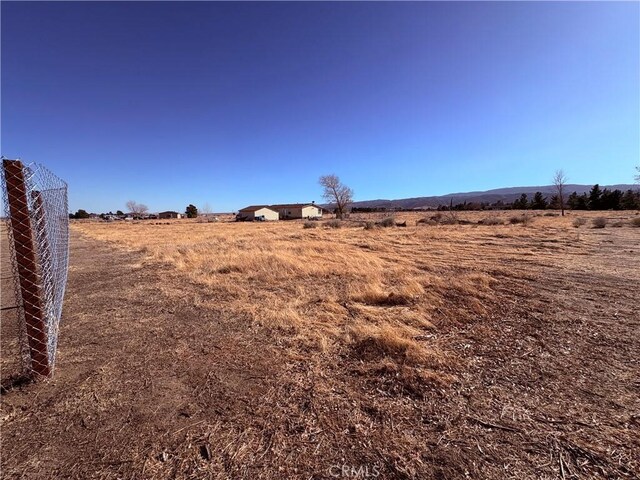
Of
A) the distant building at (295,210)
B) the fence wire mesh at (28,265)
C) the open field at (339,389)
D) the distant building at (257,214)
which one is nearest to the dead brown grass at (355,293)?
the open field at (339,389)

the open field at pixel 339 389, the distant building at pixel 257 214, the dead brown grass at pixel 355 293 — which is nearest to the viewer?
the open field at pixel 339 389

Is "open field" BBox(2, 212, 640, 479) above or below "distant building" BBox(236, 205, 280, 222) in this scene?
below

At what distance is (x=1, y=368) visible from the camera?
11.4ft

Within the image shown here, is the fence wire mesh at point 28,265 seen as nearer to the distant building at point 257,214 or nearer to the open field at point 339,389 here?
the open field at point 339,389

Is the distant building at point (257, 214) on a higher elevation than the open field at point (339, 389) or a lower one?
higher

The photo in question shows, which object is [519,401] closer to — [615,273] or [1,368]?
[1,368]

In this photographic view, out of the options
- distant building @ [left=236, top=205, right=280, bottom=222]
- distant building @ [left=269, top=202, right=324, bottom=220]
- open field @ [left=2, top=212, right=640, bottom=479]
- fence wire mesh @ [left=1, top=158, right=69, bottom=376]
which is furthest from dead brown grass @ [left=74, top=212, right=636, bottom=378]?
distant building @ [left=269, top=202, right=324, bottom=220]

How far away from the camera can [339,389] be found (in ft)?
10.2

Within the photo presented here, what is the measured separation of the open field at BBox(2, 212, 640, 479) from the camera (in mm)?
2191

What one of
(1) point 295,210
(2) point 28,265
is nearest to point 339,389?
(2) point 28,265

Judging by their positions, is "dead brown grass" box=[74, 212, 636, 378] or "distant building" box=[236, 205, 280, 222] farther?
"distant building" box=[236, 205, 280, 222]

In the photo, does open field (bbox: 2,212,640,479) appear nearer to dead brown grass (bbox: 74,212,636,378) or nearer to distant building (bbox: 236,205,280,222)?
dead brown grass (bbox: 74,212,636,378)

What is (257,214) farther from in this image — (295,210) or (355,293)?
(355,293)

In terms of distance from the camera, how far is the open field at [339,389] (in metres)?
2.19
